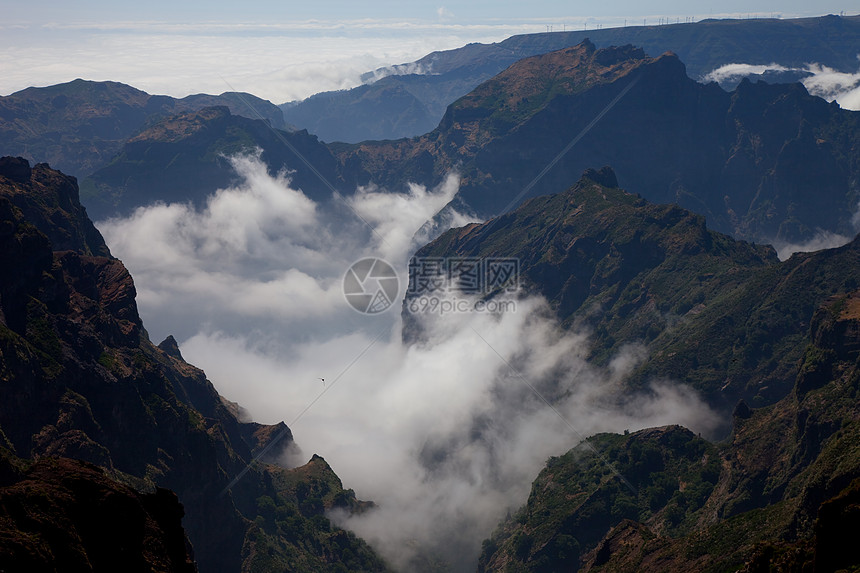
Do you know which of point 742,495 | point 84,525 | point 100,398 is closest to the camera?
point 84,525

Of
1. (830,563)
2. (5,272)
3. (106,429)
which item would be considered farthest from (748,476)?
(5,272)

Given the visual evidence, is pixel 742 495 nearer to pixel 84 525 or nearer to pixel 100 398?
pixel 84 525

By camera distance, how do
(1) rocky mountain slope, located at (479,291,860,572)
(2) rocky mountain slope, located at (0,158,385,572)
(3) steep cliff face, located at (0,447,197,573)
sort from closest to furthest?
(3) steep cliff face, located at (0,447,197,573) → (1) rocky mountain slope, located at (479,291,860,572) → (2) rocky mountain slope, located at (0,158,385,572)

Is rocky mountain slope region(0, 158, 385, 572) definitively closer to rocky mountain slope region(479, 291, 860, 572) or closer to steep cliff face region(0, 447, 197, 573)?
steep cliff face region(0, 447, 197, 573)

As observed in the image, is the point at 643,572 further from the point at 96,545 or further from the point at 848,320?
the point at 96,545

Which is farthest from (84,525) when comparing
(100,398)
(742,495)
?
(742,495)

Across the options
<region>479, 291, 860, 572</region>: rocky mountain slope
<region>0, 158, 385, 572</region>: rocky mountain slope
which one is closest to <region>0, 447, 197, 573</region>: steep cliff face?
<region>0, 158, 385, 572</region>: rocky mountain slope

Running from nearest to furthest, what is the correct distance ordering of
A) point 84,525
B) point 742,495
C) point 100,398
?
1. point 84,525
2. point 742,495
3. point 100,398

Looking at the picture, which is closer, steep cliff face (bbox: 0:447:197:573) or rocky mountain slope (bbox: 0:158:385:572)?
steep cliff face (bbox: 0:447:197:573)

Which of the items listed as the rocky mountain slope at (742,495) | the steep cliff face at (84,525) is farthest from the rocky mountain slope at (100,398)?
the rocky mountain slope at (742,495)
